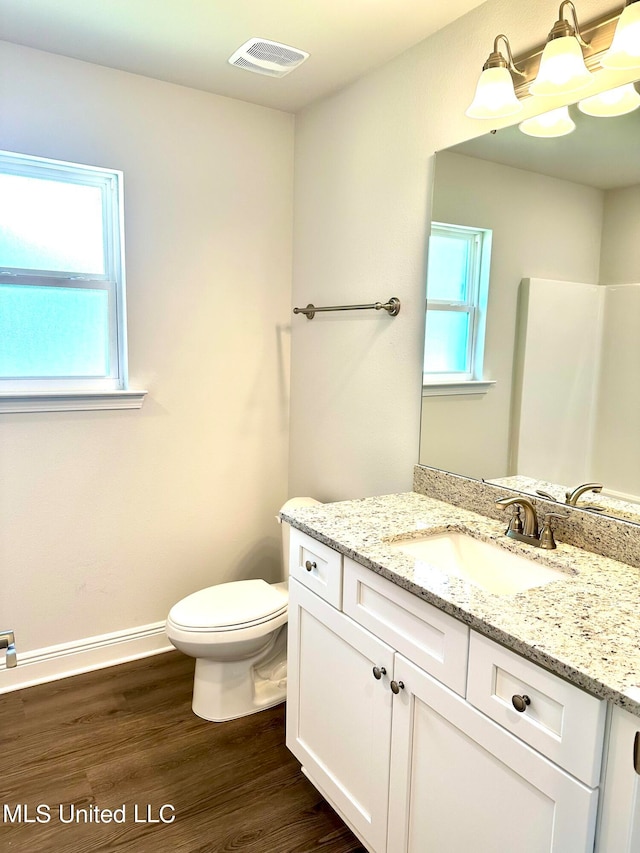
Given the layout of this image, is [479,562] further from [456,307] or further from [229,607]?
[229,607]

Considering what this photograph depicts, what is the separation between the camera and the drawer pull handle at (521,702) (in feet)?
3.48

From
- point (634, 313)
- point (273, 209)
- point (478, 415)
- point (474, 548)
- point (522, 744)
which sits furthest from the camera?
point (273, 209)

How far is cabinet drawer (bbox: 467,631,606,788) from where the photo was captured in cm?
95

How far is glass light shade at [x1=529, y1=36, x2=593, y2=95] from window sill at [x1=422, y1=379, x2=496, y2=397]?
80 cm

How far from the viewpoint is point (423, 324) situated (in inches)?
81.0

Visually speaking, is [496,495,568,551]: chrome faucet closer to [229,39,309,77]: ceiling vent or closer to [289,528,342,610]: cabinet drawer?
[289,528,342,610]: cabinet drawer

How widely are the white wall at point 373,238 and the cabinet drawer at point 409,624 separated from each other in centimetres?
72

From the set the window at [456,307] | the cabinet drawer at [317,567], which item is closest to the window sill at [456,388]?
the window at [456,307]

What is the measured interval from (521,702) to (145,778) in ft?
4.63

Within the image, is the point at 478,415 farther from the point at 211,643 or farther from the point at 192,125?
the point at 192,125

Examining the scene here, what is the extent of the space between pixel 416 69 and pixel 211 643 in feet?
6.90

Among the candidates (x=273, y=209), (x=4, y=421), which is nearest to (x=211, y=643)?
(x=4, y=421)

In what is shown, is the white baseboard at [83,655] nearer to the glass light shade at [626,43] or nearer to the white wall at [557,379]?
the white wall at [557,379]

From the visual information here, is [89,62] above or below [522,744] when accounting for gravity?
above
